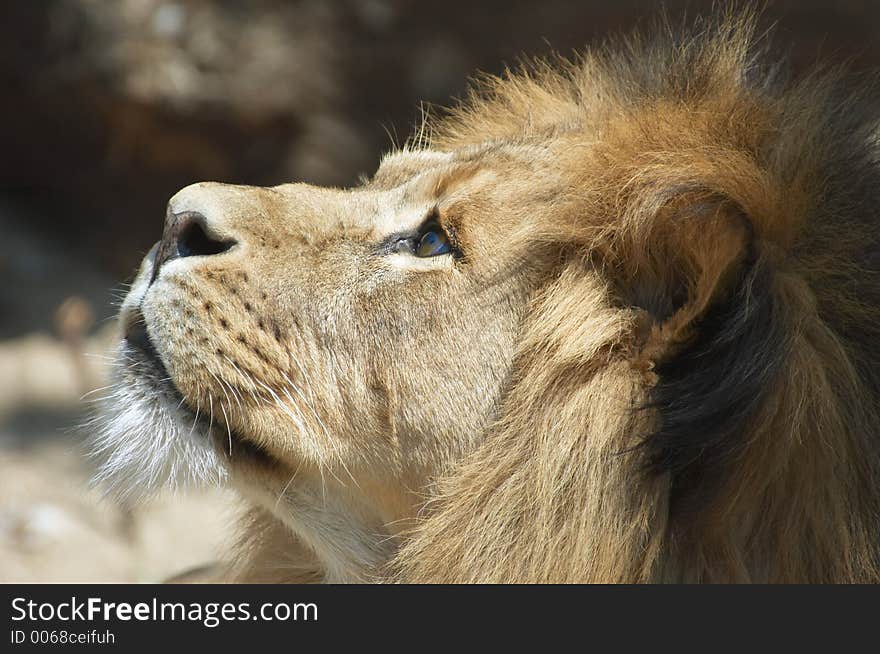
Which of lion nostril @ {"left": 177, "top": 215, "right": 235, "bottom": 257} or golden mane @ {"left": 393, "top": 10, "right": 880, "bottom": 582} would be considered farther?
lion nostril @ {"left": 177, "top": 215, "right": 235, "bottom": 257}

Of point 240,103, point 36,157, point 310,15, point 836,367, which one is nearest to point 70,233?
point 36,157

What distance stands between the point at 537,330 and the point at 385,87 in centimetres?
316

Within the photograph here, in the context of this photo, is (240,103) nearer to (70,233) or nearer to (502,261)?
(70,233)

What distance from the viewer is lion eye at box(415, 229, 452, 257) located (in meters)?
1.94

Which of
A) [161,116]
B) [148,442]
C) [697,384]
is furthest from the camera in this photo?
[161,116]

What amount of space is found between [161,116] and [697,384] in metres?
3.80

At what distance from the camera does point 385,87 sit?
479cm

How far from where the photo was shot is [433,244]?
6.40 ft

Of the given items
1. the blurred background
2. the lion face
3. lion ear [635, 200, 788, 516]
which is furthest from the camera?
the blurred background

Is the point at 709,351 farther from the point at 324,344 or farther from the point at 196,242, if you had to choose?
the point at 196,242

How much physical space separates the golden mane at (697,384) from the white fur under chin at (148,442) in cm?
39

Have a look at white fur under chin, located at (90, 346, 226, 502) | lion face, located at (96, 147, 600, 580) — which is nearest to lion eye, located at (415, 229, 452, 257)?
lion face, located at (96, 147, 600, 580)

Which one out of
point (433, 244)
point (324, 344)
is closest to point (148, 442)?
point (324, 344)

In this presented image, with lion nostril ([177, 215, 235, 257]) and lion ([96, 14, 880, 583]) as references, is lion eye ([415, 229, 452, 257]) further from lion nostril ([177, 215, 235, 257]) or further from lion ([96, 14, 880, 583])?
lion nostril ([177, 215, 235, 257])
